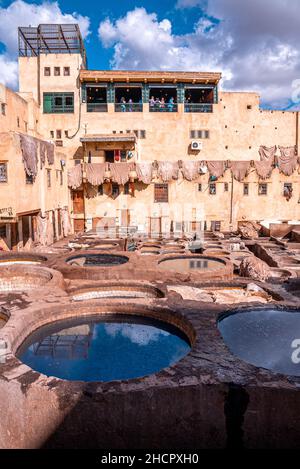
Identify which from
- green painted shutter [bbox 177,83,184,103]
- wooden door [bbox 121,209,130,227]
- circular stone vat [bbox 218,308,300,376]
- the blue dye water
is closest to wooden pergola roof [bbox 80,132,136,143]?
wooden door [bbox 121,209,130,227]

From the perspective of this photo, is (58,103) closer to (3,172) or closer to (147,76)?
(147,76)

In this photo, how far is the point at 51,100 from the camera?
30.5 m

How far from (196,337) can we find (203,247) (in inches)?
525

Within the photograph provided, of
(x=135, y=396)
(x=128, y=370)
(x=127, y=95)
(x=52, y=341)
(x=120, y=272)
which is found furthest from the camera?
(x=127, y=95)

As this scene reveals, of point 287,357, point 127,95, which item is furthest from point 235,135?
point 287,357

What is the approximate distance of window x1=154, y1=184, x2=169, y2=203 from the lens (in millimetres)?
29000

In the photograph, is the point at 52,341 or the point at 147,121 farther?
the point at 147,121

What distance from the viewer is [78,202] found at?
29516 millimetres

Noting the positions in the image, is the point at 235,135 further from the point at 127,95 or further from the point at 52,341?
the point at 52,341

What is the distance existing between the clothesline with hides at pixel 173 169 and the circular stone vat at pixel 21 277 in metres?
15.8

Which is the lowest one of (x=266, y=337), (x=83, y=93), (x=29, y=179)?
(x=266, y=337)

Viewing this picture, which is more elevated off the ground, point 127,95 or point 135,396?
point 127,95

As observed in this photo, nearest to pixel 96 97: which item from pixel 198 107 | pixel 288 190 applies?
pixel 198 107

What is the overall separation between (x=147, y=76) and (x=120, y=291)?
2385 cm
